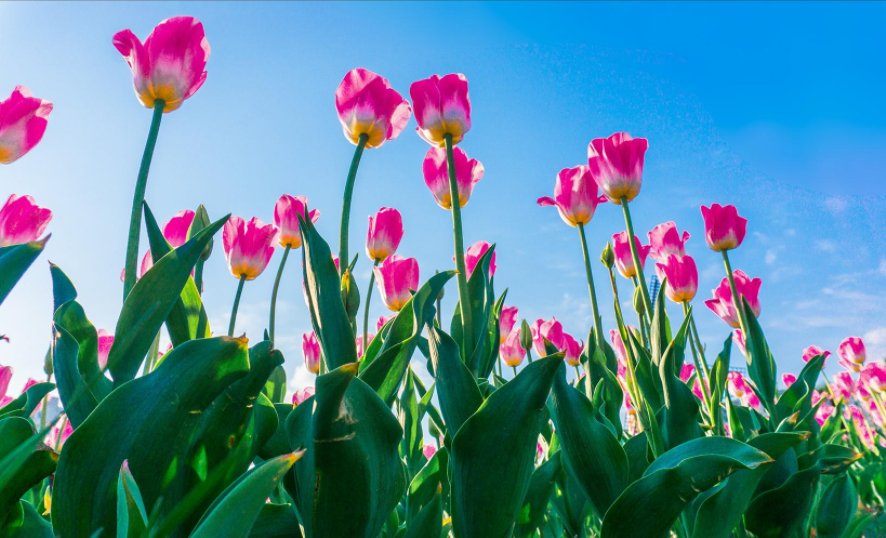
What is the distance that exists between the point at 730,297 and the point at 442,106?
1710mm

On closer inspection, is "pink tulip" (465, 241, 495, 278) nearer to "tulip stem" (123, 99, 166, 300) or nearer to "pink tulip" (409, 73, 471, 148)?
"pink tulip" (409, 73, 471, 148)

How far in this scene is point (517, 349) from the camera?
318cm

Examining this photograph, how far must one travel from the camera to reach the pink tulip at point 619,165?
1.79 metres

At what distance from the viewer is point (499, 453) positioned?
992mm

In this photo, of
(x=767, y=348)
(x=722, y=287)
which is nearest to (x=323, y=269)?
(x=767, y=348)

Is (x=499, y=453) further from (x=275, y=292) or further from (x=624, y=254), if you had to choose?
(x=624, y=254)

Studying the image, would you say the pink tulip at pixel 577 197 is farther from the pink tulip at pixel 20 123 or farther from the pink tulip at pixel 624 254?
the pink tulip at pixel 20 123

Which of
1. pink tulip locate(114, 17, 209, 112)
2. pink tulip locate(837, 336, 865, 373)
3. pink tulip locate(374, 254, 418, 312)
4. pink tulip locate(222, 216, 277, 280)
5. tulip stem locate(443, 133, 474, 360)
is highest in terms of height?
pink tulip locate(114, 17, 209, 112)

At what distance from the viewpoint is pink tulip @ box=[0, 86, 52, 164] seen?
1552 millimetres

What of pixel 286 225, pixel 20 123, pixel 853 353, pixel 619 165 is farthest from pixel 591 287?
pixel 853 353

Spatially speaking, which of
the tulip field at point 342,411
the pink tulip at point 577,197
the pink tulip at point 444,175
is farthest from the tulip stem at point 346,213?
the pink tulip at point 577,197

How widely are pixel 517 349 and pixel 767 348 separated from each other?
1.21 metres

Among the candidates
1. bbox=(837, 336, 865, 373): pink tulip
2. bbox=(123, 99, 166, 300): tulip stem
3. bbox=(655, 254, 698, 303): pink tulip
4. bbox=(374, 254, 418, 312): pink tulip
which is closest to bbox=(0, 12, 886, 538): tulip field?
bbox=(123, 99, 166, 300): tulip stem

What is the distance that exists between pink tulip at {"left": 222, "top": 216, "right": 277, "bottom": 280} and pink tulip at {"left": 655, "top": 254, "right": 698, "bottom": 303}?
4.69 feet
